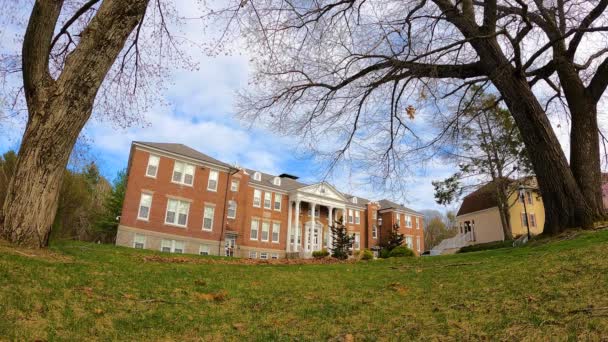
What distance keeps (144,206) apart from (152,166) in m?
3.07

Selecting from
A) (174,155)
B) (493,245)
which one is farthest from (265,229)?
(493,245)

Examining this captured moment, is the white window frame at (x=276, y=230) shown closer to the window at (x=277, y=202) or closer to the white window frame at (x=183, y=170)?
the window at (x=277, y=202)

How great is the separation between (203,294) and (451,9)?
7217mm

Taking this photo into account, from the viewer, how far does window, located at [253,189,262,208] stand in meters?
37.0

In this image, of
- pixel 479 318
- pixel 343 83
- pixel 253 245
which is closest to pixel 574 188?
pixel 343 83

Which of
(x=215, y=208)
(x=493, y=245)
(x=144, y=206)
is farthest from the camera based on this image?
(x=215, y=208)

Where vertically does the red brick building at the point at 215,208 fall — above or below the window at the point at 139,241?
above

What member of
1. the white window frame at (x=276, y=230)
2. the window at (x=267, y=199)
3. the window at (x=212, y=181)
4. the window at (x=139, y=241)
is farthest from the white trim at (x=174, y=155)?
the white window frame at (x=276, y=230)

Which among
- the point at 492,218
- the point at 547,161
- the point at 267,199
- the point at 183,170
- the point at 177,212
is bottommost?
the point at 547,161

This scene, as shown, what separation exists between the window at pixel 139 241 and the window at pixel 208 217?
493 cm

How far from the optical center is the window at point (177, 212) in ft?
97.7

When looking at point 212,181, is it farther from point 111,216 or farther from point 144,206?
point 111,216

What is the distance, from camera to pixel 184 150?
31938 millimetres

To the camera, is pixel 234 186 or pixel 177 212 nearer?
pixel 177 212
